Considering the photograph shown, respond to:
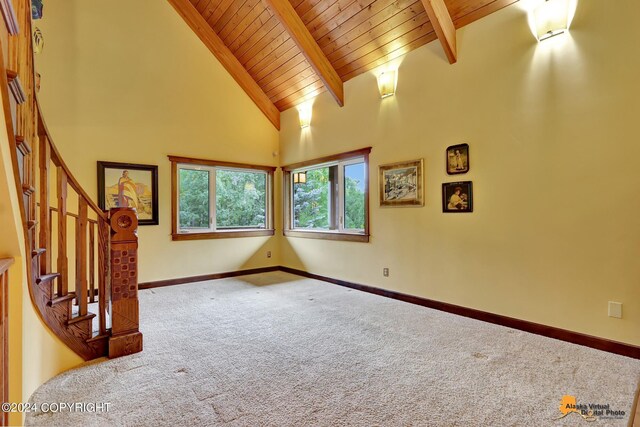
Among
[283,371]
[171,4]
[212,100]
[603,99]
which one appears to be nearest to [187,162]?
[212,100]

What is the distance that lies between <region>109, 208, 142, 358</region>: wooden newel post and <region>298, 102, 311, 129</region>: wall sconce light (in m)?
3.51

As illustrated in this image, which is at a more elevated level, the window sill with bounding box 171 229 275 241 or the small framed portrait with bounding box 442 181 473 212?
the small framed portrait with bounding box 442 181 473 212

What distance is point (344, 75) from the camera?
472 centimetres

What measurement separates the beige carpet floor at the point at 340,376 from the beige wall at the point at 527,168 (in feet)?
1.48

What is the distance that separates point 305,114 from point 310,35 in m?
1.34

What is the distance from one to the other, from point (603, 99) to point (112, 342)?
4306 mm

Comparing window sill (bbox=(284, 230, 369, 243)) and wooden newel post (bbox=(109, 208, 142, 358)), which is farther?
window sill (bbox=(284, 230, 369, 243))

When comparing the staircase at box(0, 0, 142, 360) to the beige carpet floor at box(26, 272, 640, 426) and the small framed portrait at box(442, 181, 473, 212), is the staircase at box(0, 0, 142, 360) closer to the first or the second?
the beige carpet floor at box(26, 272, 640, 426)

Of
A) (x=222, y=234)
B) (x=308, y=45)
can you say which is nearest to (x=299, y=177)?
(x=222, y=234)

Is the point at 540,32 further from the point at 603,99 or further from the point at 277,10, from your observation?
the point at 277,10

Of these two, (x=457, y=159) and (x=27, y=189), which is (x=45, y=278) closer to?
A: (x=27, y=189)

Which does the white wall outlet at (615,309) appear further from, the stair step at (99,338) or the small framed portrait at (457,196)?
the stair step at (99,338)

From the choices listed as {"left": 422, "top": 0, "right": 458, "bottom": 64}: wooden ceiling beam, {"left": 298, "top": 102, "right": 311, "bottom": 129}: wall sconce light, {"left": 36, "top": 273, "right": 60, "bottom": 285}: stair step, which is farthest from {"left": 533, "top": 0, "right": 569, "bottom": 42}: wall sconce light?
{"left": 36, "top": 273, "right": 60, "bottom": 285}: stair step

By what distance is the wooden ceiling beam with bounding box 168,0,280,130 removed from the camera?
501 centimetres
